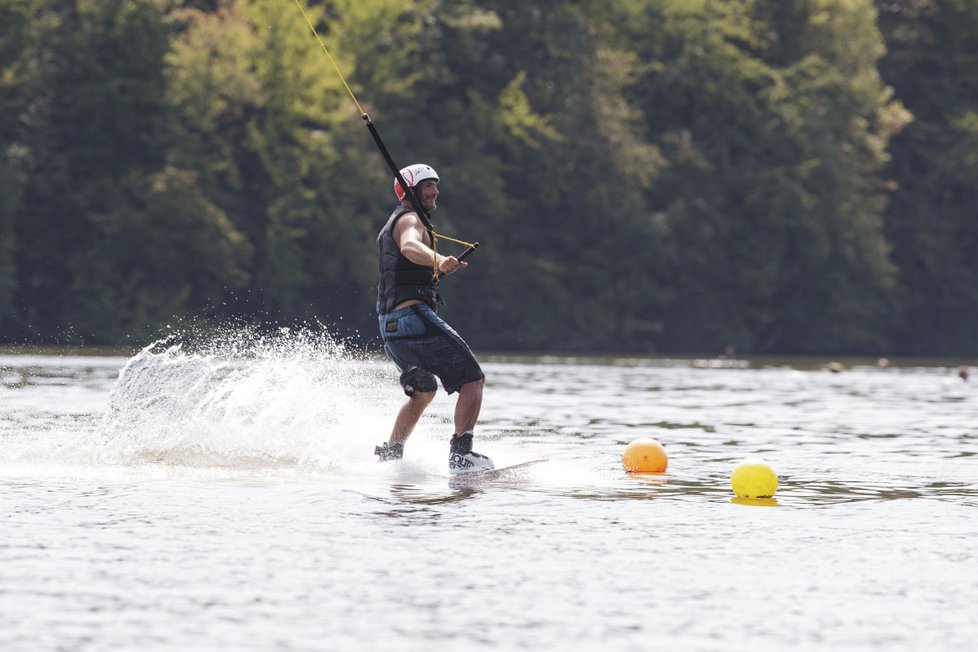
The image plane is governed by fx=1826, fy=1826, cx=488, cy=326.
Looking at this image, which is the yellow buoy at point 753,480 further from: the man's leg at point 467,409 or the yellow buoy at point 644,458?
the man's leg at point 467,409

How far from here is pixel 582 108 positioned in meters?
57.8

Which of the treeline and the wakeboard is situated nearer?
the wakeboard

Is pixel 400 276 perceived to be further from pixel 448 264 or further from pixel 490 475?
pixel 490 475

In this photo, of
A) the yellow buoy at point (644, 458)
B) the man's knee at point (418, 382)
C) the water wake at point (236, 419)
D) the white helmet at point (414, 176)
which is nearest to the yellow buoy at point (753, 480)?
the yellow buoy at point (644, 458)

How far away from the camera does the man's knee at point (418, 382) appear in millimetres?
12695

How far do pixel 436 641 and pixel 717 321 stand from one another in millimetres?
53756

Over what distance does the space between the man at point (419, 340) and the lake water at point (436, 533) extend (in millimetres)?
309

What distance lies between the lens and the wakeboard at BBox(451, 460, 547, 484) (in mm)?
12070

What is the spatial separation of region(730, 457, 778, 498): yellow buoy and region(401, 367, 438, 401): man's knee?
7.56 feet

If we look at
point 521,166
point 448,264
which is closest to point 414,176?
point 448,264

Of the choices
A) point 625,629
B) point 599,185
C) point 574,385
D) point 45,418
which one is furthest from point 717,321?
point 625,629

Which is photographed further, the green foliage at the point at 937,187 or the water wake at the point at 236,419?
the green foliage at the point at 937,187

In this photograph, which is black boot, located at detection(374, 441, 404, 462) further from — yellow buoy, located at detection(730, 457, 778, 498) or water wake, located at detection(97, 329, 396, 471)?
yellow buoy, located at detection(730, 457, 778, 498)

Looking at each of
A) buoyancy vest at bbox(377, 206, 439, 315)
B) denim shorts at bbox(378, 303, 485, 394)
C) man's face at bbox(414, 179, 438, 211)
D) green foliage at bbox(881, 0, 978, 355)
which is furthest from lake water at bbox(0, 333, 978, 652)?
green foliage at bbox(881, 0, 978, 355)
